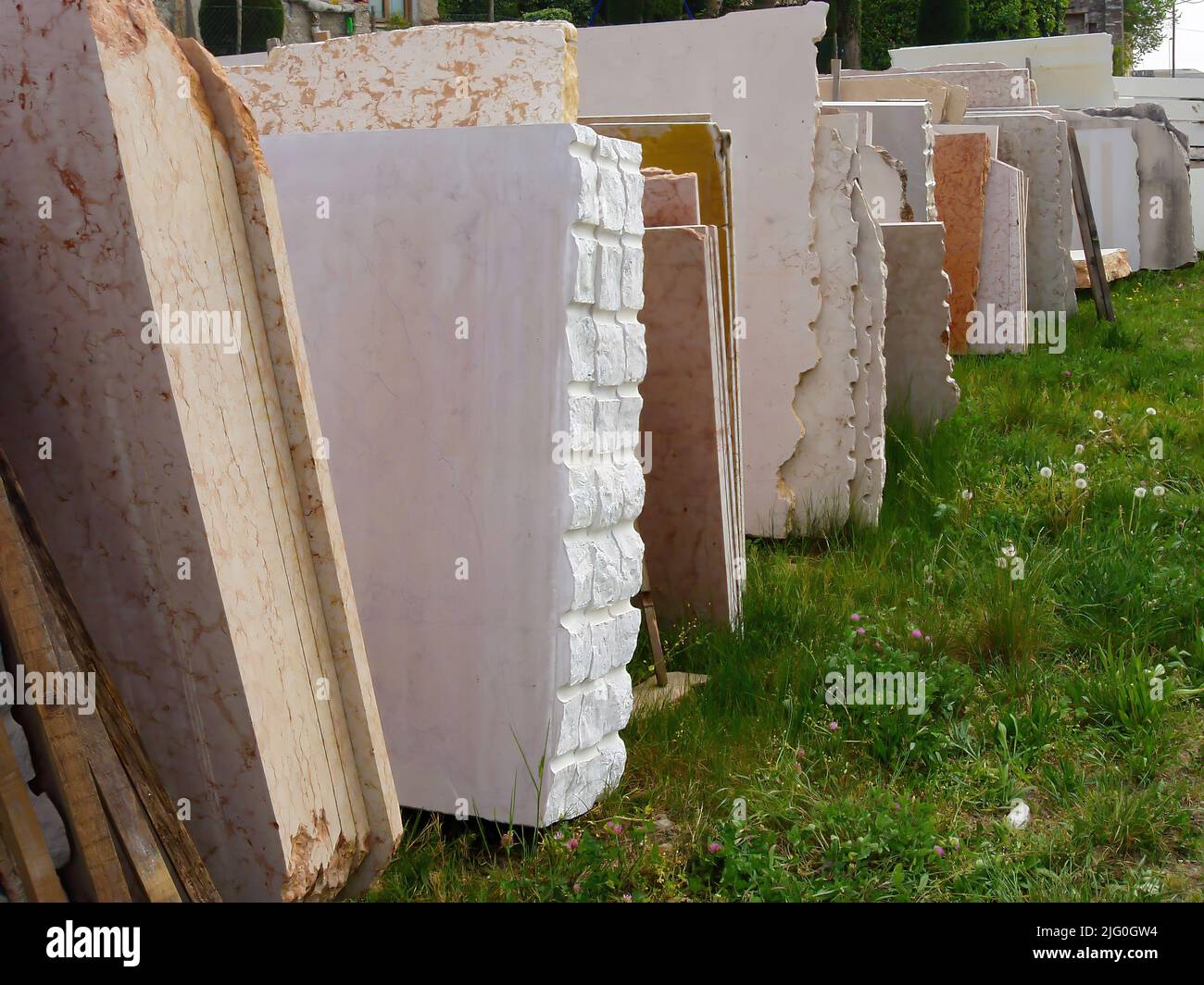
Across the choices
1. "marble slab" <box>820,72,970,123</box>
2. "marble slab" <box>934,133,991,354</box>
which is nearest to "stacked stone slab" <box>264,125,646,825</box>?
"marble slab" <box>934,133,991,354</box>

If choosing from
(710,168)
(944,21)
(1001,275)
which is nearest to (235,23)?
(944,21)

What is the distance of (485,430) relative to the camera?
107 inches

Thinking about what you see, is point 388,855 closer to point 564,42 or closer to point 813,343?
point 564,42

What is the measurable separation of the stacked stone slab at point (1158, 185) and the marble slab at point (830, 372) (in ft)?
23.4

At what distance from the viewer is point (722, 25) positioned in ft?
16.8

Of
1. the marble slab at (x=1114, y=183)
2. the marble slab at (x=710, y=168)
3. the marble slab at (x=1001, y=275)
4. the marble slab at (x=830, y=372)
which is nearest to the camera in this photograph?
the marble slab at (x=710, y=168)

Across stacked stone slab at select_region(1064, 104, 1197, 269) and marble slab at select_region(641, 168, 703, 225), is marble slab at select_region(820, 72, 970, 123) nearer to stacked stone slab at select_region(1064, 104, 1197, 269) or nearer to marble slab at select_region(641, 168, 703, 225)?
stacked stone slab at select_region(1064, 104, 1197, 269)

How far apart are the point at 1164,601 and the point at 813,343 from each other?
5.72ft

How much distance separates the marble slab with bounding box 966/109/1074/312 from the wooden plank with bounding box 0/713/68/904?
8147 mm

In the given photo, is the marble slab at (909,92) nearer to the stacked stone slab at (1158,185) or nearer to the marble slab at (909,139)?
the marble slab at (909,139)

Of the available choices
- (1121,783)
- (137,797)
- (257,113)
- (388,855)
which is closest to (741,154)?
(257,113)

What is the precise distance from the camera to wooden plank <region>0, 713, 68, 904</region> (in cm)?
180

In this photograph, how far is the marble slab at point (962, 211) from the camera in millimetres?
7598

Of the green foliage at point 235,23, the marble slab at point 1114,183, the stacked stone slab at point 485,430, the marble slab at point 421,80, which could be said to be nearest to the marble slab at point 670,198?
the marble slab at point 421,80
